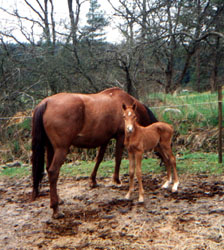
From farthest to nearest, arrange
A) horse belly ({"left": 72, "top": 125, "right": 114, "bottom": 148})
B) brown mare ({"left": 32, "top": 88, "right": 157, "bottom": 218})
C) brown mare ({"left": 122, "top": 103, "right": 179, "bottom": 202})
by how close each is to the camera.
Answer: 1. horse belly ({"left": 72, "top": 125, "right": 114, "bottom": 148})
2. brown mare ({"left": 122, "top": 103, "right": 179, "bottom": 202})
3. brown mare ({"left": 32, "top": 88, "right": 157, "bottom": 218})

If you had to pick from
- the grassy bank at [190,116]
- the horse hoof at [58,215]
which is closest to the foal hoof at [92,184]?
the horse hoof at [58,215]

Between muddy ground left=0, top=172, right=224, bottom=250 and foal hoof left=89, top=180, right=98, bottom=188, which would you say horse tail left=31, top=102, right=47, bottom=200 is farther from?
foal hoof left=89, top=180, right=98, bottom=188

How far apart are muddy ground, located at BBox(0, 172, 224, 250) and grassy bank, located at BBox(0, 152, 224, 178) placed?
1.86 feet

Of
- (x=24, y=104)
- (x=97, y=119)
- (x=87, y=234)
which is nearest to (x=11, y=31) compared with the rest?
(x=24, y=104)

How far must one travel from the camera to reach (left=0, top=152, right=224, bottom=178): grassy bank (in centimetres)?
623

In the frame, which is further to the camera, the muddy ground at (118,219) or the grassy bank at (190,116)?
the grassy bank at (190,116)

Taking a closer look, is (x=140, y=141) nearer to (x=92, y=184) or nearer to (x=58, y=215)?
(x=92, y=184)

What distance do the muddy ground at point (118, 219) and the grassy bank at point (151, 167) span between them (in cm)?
57

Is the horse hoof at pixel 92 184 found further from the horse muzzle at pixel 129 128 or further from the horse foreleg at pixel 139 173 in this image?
the horse muzzle at pixel 129 128

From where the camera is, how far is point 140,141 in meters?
4.80

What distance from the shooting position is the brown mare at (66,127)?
14.2ft

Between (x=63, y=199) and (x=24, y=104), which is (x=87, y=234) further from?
(x=24, y=104)

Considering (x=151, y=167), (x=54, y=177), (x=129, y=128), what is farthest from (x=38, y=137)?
(x=151, y=167)

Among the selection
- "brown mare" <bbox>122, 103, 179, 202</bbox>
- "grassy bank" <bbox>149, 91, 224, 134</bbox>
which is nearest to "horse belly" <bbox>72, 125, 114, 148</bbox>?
"brown mare" <bbox>122, 103, 179, 202</bbox>
